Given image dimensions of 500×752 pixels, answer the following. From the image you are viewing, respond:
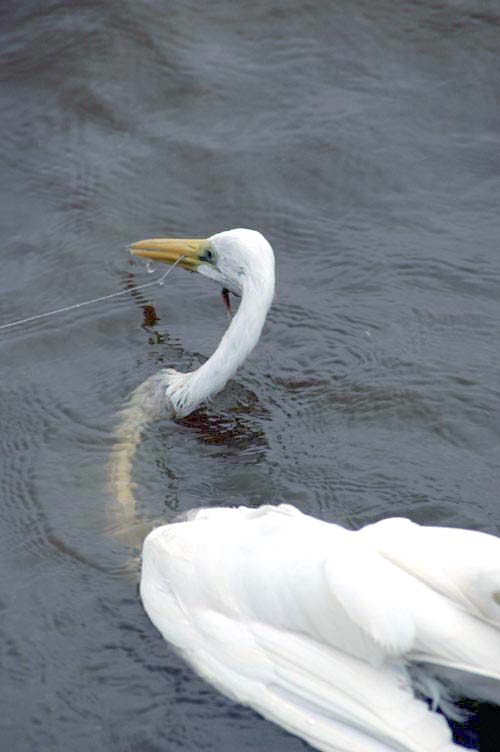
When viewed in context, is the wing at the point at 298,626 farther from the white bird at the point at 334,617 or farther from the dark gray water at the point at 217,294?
the dark gray water at the point at 217,294

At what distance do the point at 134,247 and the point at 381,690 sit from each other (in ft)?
10.7

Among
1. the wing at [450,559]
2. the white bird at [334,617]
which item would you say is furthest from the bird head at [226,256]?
the wing at [450,559]

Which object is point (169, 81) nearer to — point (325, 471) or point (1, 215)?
point (1, 215)

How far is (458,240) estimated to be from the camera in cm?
695

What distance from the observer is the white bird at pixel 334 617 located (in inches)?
145

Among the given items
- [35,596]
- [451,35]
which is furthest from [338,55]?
[35,596]

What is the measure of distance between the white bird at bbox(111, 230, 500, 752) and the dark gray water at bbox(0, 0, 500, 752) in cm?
20

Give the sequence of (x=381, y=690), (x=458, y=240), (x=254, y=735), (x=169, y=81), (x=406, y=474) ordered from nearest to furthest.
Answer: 1. (x=381, y=690)
2. (x=254, y=735)
3. (x=406, y=474)
4. (x=458, y=240)
5. (x=169, y=81)

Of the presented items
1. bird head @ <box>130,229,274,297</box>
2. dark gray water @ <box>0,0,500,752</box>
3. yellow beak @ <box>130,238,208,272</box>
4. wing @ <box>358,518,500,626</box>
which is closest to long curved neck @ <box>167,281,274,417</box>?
bird head @ <box>130,229,274,297</box>

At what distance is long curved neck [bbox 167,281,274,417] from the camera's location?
19.1 feet

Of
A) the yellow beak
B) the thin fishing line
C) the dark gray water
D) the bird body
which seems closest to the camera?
the bird body

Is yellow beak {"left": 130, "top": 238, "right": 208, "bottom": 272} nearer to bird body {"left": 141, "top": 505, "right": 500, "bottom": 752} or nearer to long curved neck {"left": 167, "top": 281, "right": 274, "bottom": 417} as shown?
long curved neck {"left": 167, "top": 281, "right": 274, "bottom": 417}

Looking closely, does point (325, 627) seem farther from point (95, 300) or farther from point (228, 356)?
point (95, 300)

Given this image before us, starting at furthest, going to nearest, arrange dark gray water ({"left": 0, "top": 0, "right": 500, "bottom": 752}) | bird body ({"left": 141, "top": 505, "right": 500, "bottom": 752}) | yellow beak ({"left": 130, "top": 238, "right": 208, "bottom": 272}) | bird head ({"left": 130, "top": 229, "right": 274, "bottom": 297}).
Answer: yellow beak ({"left": 130, "top": 238, "right": 208, "bottom": 272})
bird head ({"left": 130, "top": 229, "right": 274, "bottom": 297})
dark gray water ({"left": 0, "top": 0, "right": 500, "bottom": 752})
bird body ({"left": 141, "top": 505, "right": 500, "bottom": 752})
